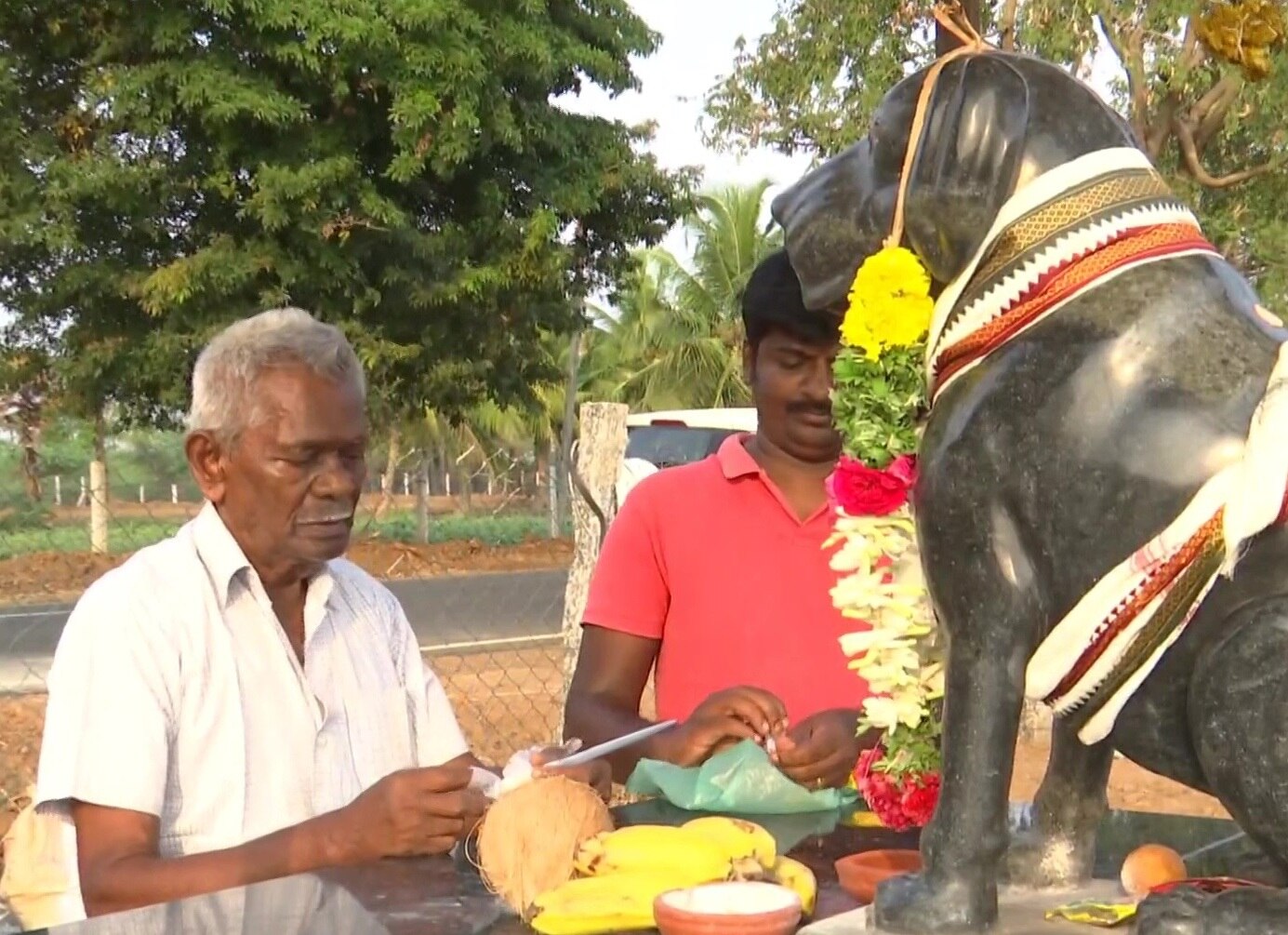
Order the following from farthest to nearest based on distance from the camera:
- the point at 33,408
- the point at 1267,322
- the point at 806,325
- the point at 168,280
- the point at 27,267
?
1. the point at 33,408
2. the point at 27,267
3. the point at 168,280
4. the point at 806,325
5. the point at 1267,322

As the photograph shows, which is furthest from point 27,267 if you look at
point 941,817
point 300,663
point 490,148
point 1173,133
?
point 941,817

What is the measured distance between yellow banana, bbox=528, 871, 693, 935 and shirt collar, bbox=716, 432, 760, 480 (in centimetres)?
158

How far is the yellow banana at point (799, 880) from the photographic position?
163 cm

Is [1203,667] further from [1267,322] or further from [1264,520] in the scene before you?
[1267,322]

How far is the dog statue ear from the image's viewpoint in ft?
4.67

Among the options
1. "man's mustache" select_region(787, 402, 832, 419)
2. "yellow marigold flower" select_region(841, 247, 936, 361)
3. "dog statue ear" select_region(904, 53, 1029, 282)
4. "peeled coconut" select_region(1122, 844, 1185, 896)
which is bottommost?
"peeled coconut" select_region(1122, 844, 1185, 896)

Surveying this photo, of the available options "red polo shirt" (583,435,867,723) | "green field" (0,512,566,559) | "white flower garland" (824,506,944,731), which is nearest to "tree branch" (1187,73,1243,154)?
"red polo shirt" (583,435,867,723)

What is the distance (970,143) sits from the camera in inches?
56.2

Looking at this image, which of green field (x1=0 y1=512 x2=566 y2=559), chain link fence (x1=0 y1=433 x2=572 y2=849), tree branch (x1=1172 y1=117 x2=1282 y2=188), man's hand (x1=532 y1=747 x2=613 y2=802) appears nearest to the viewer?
man's hand (x1=532 y1=747 x2=613 y2=802)

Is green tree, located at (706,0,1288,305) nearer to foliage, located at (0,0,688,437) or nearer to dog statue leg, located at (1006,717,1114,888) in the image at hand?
foliage, located at (0,0,688,437)

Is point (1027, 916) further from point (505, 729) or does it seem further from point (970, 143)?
point (505, 729)

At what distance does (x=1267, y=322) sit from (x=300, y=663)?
1812 mm

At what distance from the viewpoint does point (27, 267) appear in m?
13.2

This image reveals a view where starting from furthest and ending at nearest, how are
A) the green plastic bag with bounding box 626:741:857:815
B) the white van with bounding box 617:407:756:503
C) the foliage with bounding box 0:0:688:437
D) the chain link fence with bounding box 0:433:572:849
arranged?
the white van with bounding box 617:407:756:503
the foliage with bounding box 0:0:688:437
the chain link fence with bounding box 0:433:572:849
the green plastic bag with bounding box 626:741:857:815
